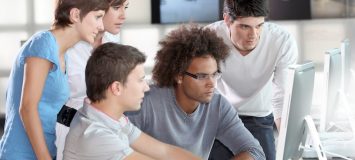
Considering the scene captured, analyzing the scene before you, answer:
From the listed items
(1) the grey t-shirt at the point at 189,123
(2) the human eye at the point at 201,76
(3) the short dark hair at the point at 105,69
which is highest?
(3) the short dark hair at the point at 105,69

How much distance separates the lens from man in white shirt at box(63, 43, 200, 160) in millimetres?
1660

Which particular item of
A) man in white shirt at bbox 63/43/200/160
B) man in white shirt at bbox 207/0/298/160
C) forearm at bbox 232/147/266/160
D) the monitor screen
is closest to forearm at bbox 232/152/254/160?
forearm at bbox 232/147/266/160

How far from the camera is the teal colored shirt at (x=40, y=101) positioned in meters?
1.98

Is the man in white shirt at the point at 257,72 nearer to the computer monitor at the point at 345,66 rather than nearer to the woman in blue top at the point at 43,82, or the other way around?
the computer monitor at the point at 345,66

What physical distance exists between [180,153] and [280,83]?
948 millimetres

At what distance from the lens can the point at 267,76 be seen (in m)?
2.87

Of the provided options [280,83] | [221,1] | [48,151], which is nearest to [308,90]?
[280,83]

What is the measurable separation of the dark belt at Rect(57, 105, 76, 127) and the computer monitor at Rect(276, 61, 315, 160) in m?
0.65

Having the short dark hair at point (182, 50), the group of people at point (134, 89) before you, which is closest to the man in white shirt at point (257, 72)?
the group of people at point (134, 89)

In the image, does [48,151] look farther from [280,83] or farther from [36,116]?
[280,83]

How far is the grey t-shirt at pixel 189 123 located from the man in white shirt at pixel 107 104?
13.0 inches

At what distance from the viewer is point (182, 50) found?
2.26 metres

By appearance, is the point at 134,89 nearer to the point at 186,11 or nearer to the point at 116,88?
the point at 116,88

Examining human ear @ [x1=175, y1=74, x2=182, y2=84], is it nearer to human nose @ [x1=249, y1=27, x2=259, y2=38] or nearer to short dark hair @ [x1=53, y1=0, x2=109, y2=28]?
short dark hair @ [x1=53, y1=0, x2=109, y2=28]
